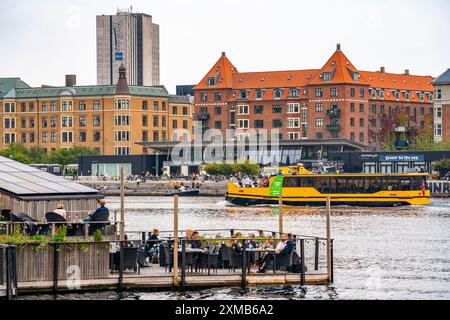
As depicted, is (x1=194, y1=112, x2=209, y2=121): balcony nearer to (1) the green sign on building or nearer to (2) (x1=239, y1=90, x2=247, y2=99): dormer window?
(2) (x1=239, y1=90, x2=247, y2=99): dormer window

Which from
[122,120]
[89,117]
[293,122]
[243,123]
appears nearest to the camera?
[293,122]

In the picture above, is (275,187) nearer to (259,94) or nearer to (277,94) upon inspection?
(277,94)

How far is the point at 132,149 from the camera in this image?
609 feet

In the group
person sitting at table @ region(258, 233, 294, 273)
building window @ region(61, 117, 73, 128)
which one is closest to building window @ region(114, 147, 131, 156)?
building window @ region(61, 117, 73, 128)

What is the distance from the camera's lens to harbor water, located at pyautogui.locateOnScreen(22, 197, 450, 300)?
4253cm

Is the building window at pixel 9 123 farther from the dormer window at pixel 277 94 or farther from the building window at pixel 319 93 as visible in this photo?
the building window at pixel 319 93

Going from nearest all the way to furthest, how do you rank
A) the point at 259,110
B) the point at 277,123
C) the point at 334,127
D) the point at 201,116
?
the point at 334,127 → the point at 277,123 → the point at 259,110 → the point at 201,116

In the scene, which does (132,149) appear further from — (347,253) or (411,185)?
(347,253)

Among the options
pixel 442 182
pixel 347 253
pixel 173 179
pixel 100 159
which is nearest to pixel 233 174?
pixel 173 179

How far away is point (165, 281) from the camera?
41656 millimetres

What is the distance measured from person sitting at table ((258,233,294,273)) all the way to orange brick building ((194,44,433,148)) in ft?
438

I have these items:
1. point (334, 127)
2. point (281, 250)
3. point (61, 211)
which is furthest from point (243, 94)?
point (281, 250)

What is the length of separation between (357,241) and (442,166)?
7495 cm
